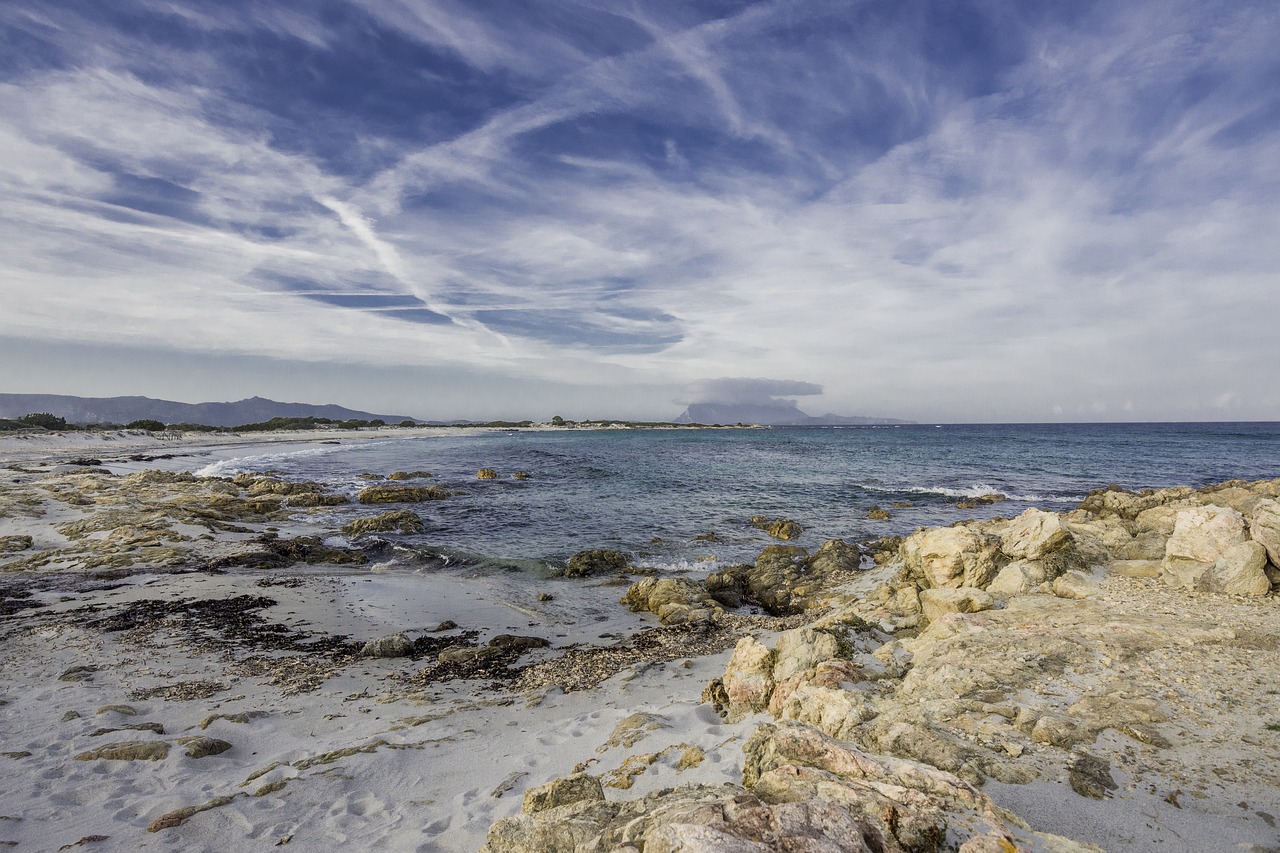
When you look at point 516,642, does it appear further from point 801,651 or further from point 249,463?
point 249,463

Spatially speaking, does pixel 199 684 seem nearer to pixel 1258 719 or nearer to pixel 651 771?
pixel 651 771

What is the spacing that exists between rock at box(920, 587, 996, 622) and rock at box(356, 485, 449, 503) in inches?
970

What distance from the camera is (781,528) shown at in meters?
21.0

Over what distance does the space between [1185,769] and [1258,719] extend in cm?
155

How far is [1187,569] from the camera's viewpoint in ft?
28.7

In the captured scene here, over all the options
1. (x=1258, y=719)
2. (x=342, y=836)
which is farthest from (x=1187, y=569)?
(x=342, y=836)

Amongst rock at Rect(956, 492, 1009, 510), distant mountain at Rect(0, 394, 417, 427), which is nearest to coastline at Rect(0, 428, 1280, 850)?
rock at Rect(956, 492, 1009, 510)

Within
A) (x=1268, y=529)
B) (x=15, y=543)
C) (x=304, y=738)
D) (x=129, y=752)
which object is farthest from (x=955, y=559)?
(x=15, y=543)

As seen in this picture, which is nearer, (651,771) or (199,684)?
(651,771)

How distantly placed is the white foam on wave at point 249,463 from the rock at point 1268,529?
4568 centimetres

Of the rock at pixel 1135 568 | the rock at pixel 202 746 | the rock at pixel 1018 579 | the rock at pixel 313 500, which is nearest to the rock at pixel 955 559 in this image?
the rock at pixel 1018 579

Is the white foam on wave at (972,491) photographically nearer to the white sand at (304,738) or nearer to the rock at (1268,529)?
the rock at (1268,529)

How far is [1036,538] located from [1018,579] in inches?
67.4

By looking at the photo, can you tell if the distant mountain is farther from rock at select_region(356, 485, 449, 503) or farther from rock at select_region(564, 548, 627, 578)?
rock at select_region(564, 548, 627, 578)
